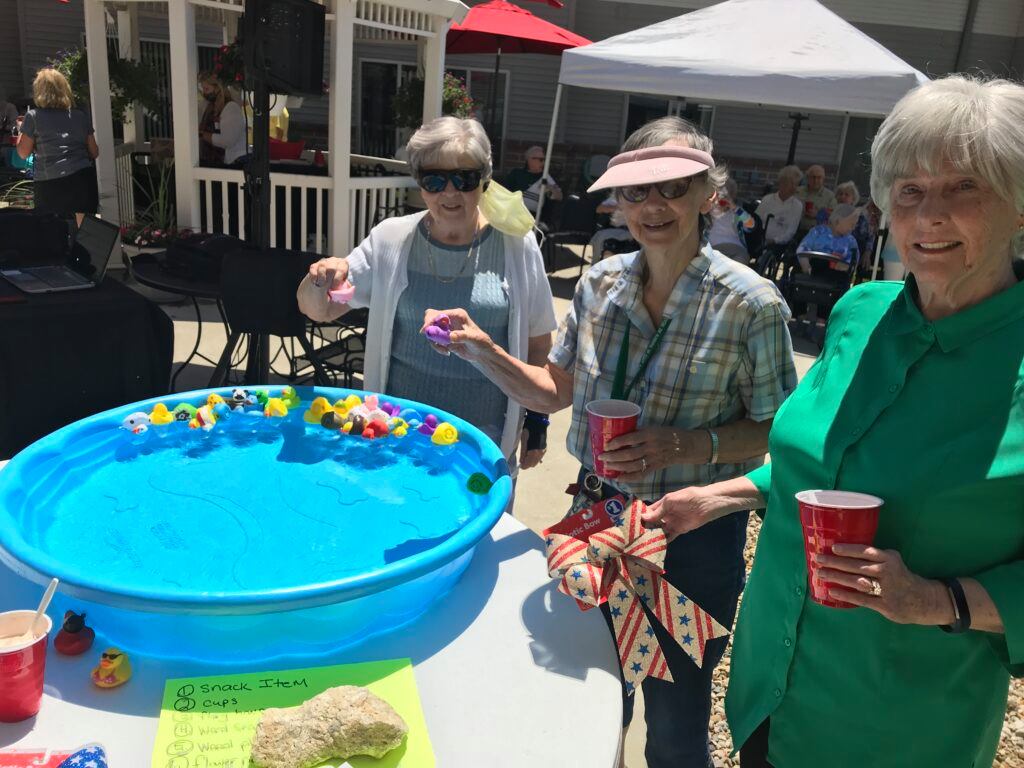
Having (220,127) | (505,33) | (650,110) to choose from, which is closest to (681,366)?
(220,127)

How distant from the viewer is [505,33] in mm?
10555

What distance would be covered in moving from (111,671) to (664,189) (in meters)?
1.47

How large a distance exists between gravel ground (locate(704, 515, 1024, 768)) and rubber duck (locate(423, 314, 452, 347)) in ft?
4.16

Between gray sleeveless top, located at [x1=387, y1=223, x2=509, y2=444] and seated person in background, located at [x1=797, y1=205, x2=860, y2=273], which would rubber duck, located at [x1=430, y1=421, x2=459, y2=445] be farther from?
seated person in background, located at [x1=797, y1=205, x2=860, y2=273]

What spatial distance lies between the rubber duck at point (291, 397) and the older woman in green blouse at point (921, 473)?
1563 millimetres

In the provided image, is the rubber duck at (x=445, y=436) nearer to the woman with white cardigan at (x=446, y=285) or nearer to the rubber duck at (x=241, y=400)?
the woman with white cardigan at (x=446, y=285)

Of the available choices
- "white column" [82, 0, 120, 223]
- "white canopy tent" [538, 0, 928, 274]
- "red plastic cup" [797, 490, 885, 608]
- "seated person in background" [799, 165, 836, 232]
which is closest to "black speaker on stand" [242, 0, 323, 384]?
"red plastic cup" [797, 490, 885, 608]

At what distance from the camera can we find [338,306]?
270cm

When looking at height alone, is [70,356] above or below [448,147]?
below

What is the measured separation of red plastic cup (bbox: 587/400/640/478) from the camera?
1.71 metres

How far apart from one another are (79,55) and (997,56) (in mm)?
18098

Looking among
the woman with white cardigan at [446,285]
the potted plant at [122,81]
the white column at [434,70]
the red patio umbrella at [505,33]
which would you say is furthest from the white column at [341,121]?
the woman with white cardigan at [446,285]

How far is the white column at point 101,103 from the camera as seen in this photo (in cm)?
801

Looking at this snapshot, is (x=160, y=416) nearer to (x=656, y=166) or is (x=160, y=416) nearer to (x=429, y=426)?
(x=429, y=426)
